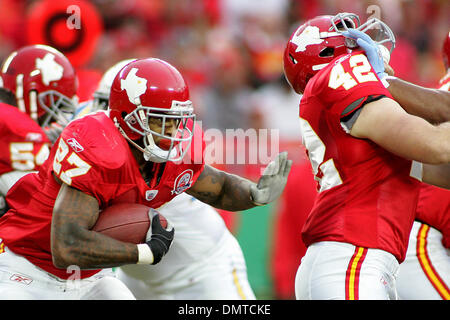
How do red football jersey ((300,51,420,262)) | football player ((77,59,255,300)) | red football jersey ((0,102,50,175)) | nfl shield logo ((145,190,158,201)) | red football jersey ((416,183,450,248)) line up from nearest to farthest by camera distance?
red football jersey ((300,51,420,262)) → nfl shield logo ((145,190,158,201)) → red football jersey ((416,183,450,248)) → red football jersey ((0,102,50,175)) → football player ((77,59,255,300))

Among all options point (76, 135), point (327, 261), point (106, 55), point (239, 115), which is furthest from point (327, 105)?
point (106, 55)

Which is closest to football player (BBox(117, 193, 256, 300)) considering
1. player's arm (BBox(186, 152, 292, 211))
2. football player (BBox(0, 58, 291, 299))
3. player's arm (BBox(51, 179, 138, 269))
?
player's arm (BBox(186, 152, 292, 211))

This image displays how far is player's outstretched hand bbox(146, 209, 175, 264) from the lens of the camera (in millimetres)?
2770

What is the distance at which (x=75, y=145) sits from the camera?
2824mm

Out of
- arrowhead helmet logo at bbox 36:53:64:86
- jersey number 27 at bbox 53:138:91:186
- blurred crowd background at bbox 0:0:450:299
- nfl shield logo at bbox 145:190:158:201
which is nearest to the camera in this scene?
jersey number 27 at bbox 53:138:91:186

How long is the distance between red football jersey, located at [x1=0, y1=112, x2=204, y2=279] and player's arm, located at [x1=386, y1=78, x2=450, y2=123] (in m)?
1.03

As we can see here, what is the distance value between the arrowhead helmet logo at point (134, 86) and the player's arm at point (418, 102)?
105 centimetres

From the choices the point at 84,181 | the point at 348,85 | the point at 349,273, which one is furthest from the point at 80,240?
the point at 348,85

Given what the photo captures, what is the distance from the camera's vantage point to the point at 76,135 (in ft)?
9.37

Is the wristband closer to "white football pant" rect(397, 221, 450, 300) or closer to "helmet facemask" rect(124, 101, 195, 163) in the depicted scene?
"helmet facemask" rect(124, 101, 195, 163)

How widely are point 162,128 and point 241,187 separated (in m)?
0.58

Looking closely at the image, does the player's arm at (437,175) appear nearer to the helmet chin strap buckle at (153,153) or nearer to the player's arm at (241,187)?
the player's arm at (241,187)

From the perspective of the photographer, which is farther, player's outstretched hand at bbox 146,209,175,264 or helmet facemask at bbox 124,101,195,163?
helmet facemask at bbox 124,101,195,163
